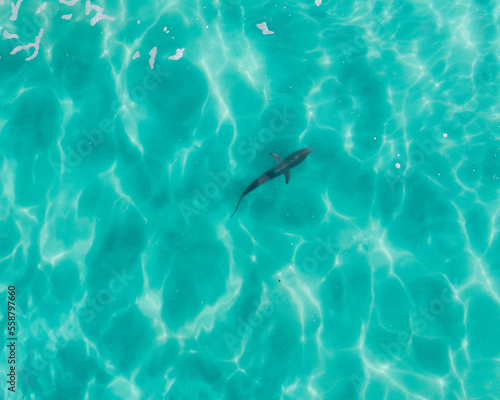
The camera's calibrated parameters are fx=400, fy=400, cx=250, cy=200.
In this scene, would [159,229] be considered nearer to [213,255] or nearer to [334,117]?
[213,255]

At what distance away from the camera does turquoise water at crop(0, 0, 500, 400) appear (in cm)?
923

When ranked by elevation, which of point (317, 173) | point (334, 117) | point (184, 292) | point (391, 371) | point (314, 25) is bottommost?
point (391, 371)

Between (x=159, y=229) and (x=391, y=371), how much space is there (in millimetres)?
6300

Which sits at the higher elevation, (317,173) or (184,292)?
(317,173)

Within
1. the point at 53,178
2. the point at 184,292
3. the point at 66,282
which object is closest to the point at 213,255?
the point at 184,292

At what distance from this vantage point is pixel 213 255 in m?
9.39
